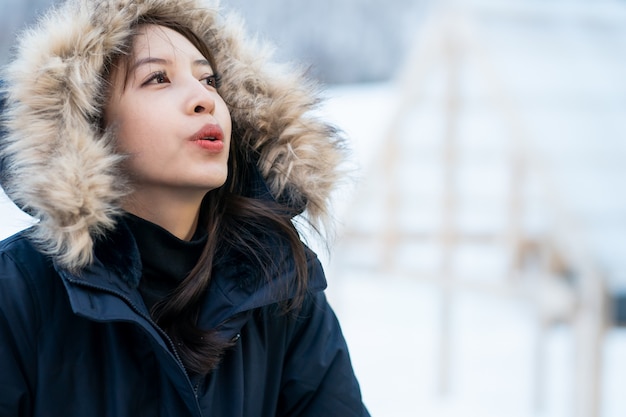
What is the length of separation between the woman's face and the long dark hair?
0.05 m

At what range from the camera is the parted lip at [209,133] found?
1.24 m

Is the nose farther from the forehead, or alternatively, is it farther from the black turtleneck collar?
the black turtleneck collar

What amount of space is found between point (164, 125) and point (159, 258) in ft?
0.69

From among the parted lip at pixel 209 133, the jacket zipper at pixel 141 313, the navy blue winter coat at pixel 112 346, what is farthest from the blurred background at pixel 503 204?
the jacket zipper at pixel 141 313

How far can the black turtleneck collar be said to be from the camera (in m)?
1.23

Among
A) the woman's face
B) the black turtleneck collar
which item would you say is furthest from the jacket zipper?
the woman's face

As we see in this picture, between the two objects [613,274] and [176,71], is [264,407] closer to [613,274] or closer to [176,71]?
[176,71]

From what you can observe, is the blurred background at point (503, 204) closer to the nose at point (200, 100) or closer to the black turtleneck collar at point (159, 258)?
the nose at point (200, 100)

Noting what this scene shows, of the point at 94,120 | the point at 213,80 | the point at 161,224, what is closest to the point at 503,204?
the point at 213,80

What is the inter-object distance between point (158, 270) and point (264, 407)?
0.30 m

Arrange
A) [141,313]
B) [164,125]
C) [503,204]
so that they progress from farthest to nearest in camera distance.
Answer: [503,204] < [164,125] < [141,313]

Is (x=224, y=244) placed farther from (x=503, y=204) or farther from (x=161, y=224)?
(x=503, y=204)

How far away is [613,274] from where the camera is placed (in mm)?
2396

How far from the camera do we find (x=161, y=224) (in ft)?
4.30
